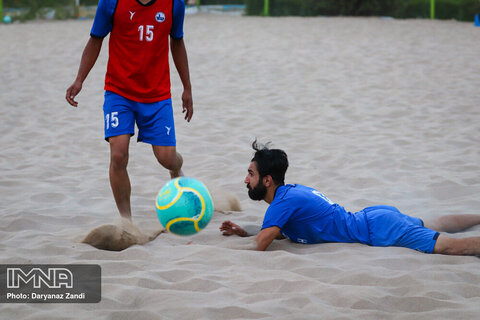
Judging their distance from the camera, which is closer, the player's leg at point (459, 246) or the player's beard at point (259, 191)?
the player's leg at point (459, 246)

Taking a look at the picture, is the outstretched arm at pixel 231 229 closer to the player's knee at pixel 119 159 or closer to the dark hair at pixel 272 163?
the dark hair at pixel 272 163

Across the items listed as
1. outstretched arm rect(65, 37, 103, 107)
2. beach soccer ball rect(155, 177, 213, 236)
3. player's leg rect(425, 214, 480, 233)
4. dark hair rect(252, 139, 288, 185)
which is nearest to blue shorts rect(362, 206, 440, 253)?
player's leg rect(425, 214, 480, 233)

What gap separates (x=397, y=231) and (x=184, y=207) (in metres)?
1.39

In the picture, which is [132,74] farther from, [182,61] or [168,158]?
[168,158]

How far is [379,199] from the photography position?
195 inches

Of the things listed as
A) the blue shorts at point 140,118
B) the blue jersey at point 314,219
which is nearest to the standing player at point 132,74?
the blue shorts at point 140,118

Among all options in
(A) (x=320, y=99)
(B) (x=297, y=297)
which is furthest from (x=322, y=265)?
(A) (x=320, y=99)

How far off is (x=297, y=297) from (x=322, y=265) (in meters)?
0.50

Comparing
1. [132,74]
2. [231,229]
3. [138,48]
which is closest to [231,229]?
[231,229]

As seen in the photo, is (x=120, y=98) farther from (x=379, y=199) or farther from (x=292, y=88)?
(x=292, y=88)

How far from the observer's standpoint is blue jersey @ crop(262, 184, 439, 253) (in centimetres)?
372

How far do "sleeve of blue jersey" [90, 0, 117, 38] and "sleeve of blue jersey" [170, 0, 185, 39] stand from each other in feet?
1.43

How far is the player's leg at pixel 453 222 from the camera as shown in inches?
160

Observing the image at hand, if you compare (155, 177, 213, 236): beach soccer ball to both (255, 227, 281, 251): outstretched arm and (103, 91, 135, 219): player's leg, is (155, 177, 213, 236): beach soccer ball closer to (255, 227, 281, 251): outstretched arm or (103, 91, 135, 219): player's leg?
(255, 227, 281, 251): outstretched arm
